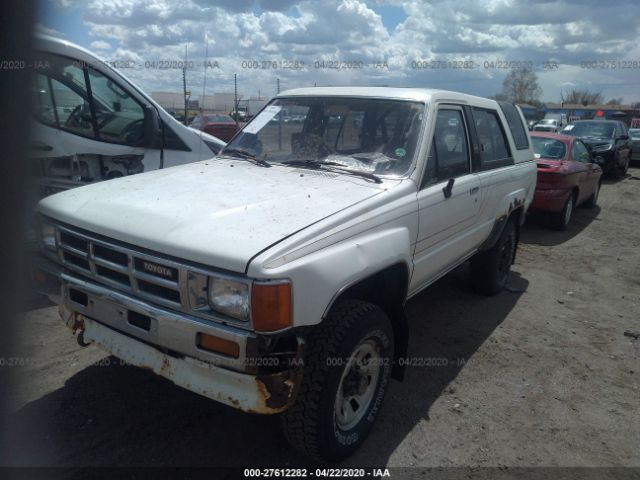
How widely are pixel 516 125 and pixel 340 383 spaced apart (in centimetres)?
408

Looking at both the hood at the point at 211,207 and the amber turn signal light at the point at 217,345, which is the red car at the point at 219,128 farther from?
the amber turn signal light at the point at 217,345

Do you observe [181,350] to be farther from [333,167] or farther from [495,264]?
[495,264]

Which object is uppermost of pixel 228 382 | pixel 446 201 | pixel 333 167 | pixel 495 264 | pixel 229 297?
pixel 333 167

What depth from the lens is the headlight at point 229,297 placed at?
2.19 metres

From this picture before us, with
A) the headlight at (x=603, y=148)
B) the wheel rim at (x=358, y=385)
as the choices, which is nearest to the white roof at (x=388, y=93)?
the wheel rim at (x=358, y=385)

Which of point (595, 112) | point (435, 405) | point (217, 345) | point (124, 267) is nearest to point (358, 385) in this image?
point (435, 405)

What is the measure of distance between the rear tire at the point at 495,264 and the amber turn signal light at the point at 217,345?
11.6 ft

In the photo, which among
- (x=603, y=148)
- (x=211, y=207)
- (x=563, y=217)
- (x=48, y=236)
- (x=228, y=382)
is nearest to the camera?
(x=228, y=382)

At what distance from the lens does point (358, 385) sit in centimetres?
→ 285

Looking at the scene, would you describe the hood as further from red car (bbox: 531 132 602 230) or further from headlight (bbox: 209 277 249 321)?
red car (bbox: 531 132 602 230)

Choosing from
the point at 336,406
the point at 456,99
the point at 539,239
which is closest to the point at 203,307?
the point at 336,406

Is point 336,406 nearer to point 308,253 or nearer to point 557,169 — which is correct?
point 308,253

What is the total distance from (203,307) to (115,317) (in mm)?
590

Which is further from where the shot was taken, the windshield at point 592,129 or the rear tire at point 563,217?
the windshield at point 592,129
